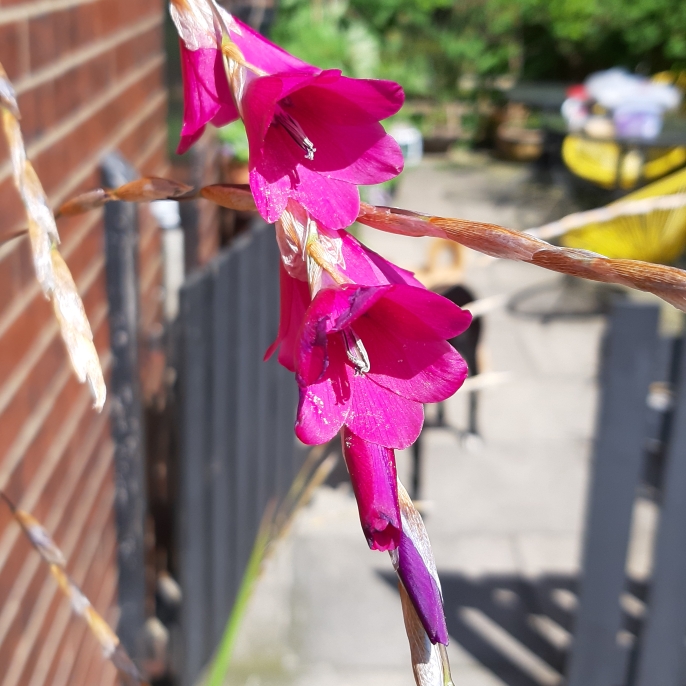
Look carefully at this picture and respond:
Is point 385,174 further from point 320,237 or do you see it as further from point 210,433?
A: point 210,433

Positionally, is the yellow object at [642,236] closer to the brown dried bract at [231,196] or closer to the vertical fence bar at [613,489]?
the vertical fence bar at [613,489]

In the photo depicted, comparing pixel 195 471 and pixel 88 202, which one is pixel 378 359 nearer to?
pixel 88 202

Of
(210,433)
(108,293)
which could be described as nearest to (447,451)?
(210,433)

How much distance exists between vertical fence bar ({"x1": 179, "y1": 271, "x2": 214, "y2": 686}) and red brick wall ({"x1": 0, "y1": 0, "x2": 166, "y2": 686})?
20 cm

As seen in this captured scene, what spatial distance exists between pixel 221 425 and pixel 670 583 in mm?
1250

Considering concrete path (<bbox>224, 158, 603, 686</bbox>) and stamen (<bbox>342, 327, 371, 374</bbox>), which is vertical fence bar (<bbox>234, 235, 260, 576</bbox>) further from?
stamen (<bbox>342, 327, 371, 374</bbox>)

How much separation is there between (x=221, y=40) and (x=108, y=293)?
179 cm

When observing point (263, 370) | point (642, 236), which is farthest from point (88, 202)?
point (642, 236)

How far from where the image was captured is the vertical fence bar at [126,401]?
Result: 198 cm

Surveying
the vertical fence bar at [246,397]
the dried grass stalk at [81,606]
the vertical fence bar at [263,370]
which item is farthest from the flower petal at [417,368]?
the vertical fence bar at [263,370]

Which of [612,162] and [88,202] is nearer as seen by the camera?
[88,202]

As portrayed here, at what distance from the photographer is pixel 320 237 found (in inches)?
11.9

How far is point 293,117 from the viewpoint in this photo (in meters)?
0.35

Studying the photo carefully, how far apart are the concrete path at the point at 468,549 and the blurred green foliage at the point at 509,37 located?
20.2ft
